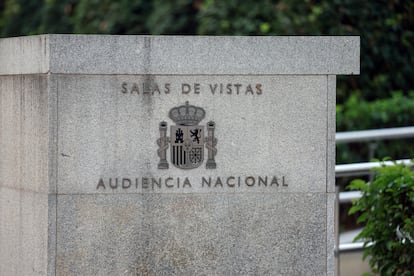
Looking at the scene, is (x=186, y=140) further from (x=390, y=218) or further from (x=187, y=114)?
(x=390, y=218)

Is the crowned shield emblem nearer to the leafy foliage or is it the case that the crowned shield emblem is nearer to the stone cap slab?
the stone cap slab

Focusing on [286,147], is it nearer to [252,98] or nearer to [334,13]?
[252,98]

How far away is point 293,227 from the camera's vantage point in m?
8.06

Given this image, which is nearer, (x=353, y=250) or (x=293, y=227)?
(x=293, y=227)

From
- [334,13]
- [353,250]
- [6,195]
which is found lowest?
[353,250]

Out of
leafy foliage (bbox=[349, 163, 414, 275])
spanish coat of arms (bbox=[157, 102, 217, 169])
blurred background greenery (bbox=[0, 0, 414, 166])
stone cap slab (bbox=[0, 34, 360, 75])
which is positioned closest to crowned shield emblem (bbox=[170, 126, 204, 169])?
spanish coat of arms (bbox=[157, 102, 217, 169])

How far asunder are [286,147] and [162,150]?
0.89m

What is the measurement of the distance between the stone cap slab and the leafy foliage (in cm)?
161

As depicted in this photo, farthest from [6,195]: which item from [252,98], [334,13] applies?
[334,13]

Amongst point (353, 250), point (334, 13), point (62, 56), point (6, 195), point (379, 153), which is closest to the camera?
point (62, 56)

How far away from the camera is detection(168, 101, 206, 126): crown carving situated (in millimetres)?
7891

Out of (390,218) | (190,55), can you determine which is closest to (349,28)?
(390,218)

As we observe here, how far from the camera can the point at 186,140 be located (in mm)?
7930

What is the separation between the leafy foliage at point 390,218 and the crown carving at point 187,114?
2146 mm
